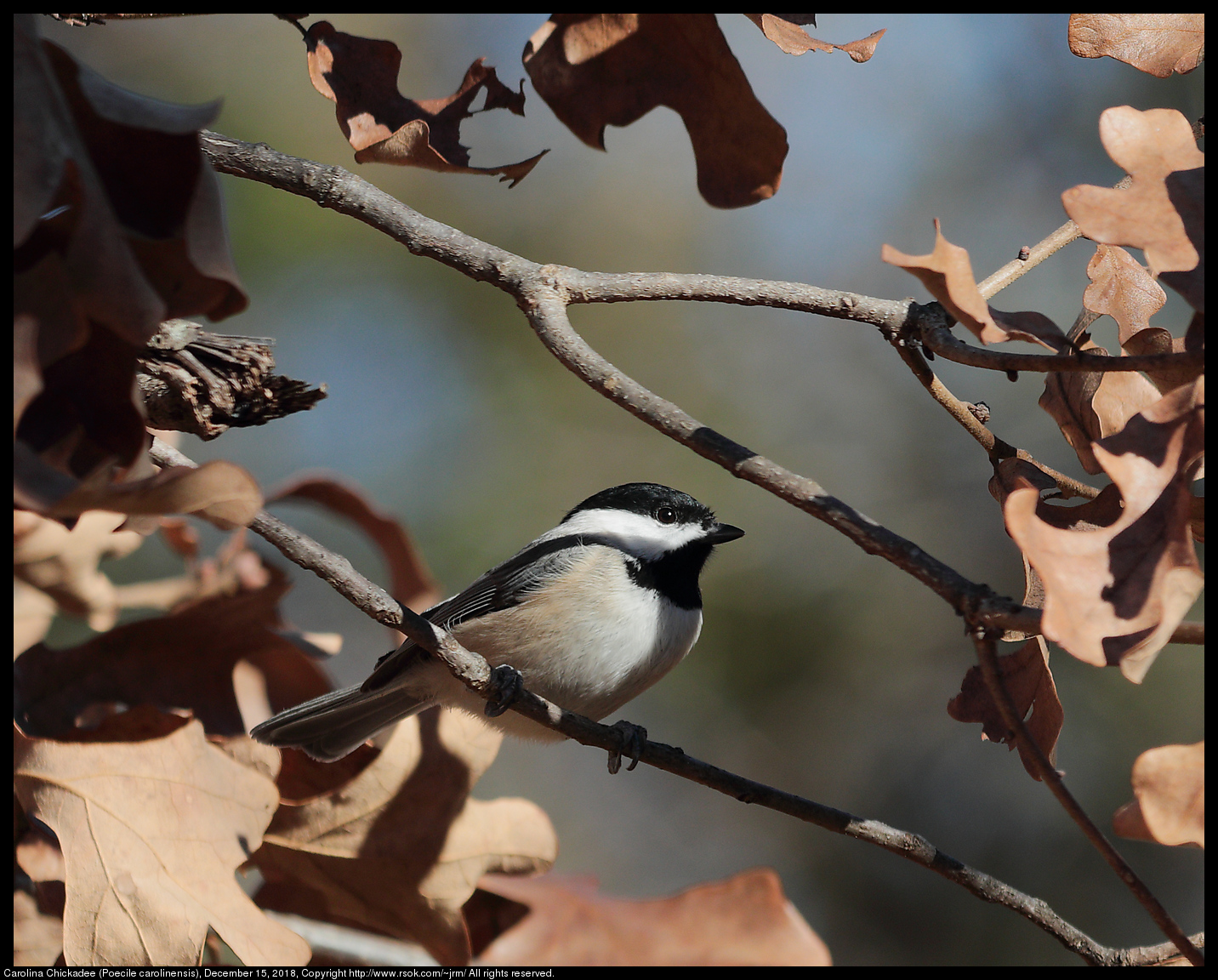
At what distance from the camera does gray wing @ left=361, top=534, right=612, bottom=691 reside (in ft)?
7.69

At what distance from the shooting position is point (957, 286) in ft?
2.87

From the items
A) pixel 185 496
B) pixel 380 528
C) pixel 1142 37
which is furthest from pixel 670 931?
pixel 1142 37

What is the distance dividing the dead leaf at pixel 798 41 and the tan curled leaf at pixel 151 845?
1.09m

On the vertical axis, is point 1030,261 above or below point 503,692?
above

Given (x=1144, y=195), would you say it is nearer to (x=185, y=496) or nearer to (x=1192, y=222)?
(x=1192, y=222)

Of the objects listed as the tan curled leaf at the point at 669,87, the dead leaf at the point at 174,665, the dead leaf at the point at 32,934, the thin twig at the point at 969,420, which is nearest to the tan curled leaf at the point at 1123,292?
the thin twig at the point at 969,420

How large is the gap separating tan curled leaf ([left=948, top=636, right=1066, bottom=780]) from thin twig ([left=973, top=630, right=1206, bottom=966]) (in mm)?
160

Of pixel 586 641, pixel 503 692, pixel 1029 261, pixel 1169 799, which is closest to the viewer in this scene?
pixel 1169 799

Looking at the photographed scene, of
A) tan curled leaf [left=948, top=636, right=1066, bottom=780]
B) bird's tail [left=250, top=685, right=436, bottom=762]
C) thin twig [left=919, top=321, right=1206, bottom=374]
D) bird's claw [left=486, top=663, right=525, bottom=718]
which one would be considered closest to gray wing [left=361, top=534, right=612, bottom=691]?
bird's tail [left=250, top=685, right=436, bottom=762]

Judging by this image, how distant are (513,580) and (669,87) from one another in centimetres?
150

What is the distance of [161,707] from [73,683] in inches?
4.8

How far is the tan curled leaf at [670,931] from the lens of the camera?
3.07 feet

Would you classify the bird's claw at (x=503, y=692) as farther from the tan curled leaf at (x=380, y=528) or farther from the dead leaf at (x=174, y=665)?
the dead leaf at (x=174, y=665)

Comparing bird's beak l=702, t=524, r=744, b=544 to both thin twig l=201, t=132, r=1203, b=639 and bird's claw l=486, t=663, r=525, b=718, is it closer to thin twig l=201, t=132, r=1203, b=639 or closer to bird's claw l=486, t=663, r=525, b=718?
bird's claw l=486, t=663, r=525, b=718
